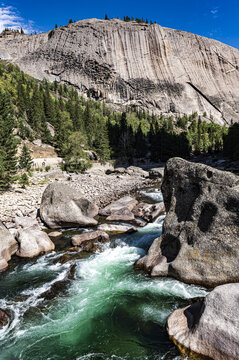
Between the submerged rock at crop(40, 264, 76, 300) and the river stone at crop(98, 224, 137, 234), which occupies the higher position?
the river stone at crop(98, 224, 137, 234)

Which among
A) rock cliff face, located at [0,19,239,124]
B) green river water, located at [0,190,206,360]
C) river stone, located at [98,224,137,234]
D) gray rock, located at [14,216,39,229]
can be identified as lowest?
green river water, located at [0,190,206,360]

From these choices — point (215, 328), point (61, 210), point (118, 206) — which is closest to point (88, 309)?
point (215, 328)

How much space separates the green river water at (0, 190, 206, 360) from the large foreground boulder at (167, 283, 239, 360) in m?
0.70

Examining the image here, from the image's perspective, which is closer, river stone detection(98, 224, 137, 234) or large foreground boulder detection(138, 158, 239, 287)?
large foreground boulder detection(138, 158, 239, 287)

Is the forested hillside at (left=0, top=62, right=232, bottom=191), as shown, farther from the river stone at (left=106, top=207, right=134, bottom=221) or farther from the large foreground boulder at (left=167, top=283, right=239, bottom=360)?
the large foreground boulder at (left=167, top=283, right=239, bottom=360)

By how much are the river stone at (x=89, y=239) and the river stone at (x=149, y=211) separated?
5.73 m

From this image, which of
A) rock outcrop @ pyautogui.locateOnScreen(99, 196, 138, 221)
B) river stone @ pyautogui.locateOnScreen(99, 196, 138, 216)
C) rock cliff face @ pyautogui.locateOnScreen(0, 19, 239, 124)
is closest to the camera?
rock outcrop @ pyautogui.locateOnScreen(99, 196, 138, 221)

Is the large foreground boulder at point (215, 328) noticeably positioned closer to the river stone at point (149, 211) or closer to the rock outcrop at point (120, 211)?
the river stone at point (149, 211)

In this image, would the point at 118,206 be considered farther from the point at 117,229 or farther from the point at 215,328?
the point at 215,328

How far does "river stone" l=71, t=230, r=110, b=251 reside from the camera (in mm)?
13923

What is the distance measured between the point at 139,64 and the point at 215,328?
171988 mm

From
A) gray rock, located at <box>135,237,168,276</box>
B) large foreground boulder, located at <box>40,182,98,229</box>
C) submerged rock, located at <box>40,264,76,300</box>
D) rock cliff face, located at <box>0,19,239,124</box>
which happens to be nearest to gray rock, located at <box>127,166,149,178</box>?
large foreground boulder, located at <box>40,182,98,229</box>

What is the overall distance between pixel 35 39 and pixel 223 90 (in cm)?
16419

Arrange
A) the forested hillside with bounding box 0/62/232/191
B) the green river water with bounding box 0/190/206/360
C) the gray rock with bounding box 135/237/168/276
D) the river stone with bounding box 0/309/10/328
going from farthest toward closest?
the forested hillside with bounding box 0/62/232/191 < the gray rock with bounding box 135/237/168/276 < the river stone with bounding box 0/309/10/328 < the green river water with bounding box 0/190/206/360
